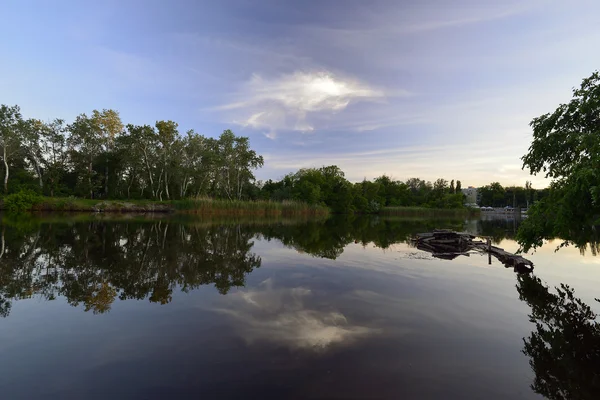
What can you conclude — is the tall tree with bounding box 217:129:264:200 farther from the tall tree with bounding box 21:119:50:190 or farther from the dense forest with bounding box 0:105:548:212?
the tall tree with bounding box 21:119:50:190

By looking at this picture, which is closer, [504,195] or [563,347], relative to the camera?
[563,347]

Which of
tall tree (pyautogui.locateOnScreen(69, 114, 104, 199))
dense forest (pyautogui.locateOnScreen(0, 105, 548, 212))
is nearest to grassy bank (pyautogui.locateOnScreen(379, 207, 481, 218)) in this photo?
dense forest (pyautogui.locateOnScreen(0, 105, 548, 212))

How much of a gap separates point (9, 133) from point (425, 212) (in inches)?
3225

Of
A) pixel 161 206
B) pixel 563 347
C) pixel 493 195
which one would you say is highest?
pixel 493 195

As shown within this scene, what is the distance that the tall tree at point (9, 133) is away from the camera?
43.1 metres

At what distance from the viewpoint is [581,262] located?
14.9 metres

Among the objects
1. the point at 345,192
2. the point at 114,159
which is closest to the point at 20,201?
the point at 114,159

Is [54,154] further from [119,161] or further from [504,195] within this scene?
[504,195]

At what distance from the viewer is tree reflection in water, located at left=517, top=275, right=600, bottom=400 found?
14.3 feet

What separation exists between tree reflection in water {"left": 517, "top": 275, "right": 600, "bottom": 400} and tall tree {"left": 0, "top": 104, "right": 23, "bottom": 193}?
57.6m

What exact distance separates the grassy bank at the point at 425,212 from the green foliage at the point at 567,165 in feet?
235

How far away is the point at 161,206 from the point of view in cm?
4909

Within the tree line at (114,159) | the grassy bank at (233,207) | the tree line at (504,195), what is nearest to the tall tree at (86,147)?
the tree line at (114,159)

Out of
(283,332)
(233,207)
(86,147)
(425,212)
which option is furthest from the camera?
(425,212)
